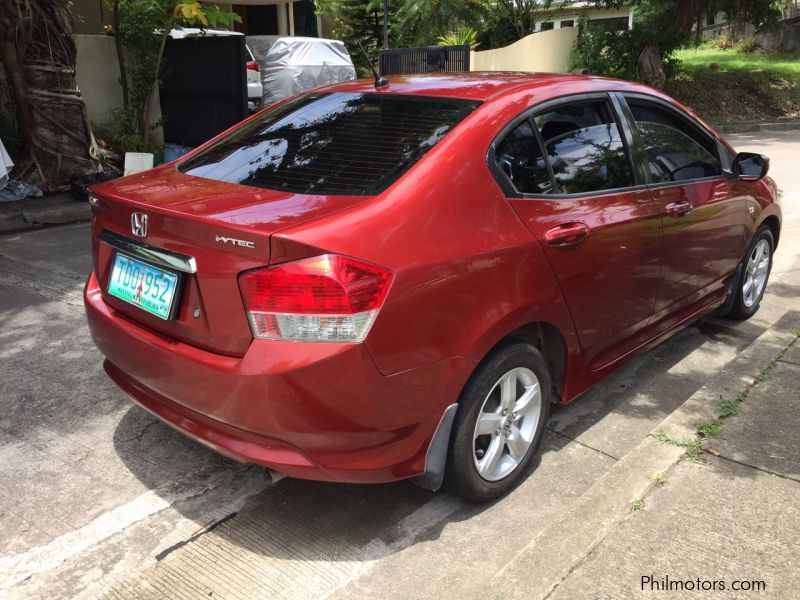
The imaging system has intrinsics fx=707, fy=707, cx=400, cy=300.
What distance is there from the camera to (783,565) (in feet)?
7.86

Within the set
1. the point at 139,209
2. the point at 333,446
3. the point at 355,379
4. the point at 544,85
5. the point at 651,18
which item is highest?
the point at 651,18

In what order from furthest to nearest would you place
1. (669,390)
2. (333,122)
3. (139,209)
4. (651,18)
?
(651,18) → (669,390) → (333,122) → (139,209)

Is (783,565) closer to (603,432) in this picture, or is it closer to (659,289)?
(603,432)

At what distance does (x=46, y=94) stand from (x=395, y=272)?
8.15m

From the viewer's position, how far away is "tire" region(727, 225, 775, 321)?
15.4 feet

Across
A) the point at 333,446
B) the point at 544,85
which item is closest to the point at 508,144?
the point at 544,85

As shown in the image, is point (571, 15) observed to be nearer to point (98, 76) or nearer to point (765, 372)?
point (98, 76)

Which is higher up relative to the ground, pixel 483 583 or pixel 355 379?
pixel 355 379

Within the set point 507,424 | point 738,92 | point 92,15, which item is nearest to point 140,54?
point 92,15

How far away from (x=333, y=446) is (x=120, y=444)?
150cm

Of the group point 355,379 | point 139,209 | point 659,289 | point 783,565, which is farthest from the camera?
point 659,289

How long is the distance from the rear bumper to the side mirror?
8.66 ft

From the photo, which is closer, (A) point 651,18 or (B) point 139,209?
(B) point 139,209

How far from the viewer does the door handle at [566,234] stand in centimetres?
283
